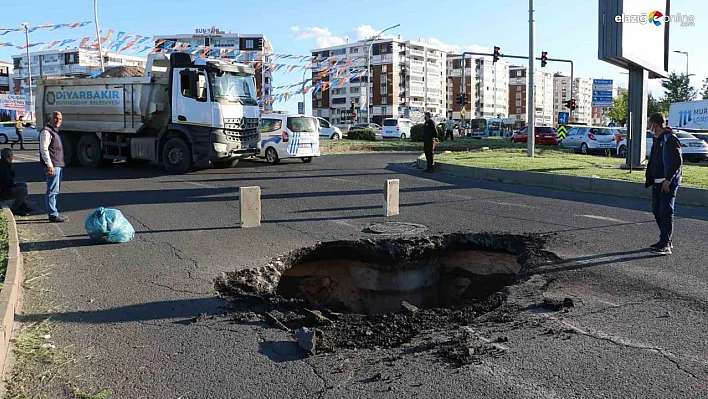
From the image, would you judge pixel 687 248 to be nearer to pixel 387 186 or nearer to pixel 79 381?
pixel 387 186

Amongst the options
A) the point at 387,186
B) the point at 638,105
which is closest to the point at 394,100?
the point at 638,105

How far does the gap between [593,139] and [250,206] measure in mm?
25922

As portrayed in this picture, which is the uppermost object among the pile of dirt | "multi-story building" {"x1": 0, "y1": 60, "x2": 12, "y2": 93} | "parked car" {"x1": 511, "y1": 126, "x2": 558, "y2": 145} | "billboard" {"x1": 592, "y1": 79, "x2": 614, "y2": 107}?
"multi-story building" {"x1": 0, "y1": 60, "x2": 12, "y2": 93}

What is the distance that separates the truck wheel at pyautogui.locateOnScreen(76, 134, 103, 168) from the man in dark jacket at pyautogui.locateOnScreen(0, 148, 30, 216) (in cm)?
951

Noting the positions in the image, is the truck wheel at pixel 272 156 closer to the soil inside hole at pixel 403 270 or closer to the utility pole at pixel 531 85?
the utility pole at pixel 531 85

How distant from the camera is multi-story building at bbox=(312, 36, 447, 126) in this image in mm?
120938

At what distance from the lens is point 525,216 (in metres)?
10.1

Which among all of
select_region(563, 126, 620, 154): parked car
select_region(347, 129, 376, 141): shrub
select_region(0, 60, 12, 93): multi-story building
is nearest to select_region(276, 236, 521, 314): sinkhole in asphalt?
select_region(563, 126, 620, 154): parked car

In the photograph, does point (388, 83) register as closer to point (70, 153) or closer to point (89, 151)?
point (70, 153)

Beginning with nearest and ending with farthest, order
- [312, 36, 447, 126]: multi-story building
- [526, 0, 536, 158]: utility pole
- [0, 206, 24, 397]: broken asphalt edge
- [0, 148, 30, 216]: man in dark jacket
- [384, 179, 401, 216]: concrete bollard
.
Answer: [0, 206, 24, 397]: broken asphalt edge < [0, 148, 30, 216]: man in dark jacket < [384, 179, 401, 216]: concrete bollard < [526, 0, 536, 158]: utility pole < [312, 36, 447, 126]: multi-story building

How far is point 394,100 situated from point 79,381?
393 ft

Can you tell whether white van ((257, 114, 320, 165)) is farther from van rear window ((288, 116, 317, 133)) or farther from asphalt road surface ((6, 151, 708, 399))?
asphalt road surface ((6, 151, 708, 399))

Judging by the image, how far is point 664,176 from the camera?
733cm

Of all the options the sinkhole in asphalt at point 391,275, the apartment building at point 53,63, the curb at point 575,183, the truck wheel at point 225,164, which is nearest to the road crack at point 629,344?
the sinkhole in asphalt at point 391,275
